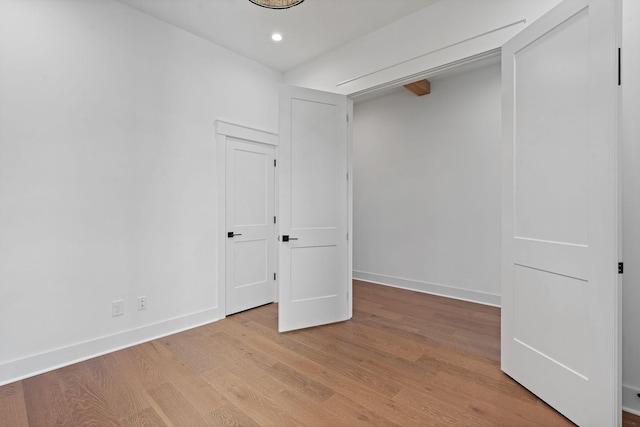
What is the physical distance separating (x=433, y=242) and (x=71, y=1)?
4.62 m

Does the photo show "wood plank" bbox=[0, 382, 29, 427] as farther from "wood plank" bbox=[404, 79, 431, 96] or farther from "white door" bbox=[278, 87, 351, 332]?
"wood plank" bbox=[404, 79, 431, 96]

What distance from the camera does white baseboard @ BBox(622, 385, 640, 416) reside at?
1808 mm

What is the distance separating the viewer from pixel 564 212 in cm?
177

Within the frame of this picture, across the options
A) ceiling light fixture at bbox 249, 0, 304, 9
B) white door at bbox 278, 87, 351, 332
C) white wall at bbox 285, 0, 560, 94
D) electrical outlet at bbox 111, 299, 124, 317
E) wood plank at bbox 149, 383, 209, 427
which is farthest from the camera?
white door at bbox 278, 87, 351, 332

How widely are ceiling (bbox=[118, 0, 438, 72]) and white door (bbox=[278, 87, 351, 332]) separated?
638 millimetres

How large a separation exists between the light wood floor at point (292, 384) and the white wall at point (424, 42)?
249 cm

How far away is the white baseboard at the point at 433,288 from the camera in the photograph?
3.87 meters

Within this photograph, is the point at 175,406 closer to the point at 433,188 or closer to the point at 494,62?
the point at 433,188

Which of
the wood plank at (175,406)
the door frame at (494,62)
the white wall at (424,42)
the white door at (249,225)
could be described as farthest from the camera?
the white door at (249,225)

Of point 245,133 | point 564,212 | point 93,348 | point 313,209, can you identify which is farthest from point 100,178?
point 564,212

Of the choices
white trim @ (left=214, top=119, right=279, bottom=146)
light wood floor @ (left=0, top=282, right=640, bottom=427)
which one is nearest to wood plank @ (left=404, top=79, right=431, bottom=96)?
white trim @ (left=214, top=119, right=279, bottom=146)

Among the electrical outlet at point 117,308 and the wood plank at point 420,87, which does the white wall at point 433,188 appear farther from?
the electrical outlet at point 117,308

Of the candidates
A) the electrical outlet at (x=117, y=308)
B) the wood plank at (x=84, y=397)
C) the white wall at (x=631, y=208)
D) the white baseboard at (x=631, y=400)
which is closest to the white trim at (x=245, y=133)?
the electrical outlet at (x=117, y=308)

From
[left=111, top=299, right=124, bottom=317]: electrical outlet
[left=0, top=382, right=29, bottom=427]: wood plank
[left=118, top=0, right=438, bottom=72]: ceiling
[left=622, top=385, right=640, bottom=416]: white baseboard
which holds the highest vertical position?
[left=118, top=0, right=438, bottom=72]: ceiling
